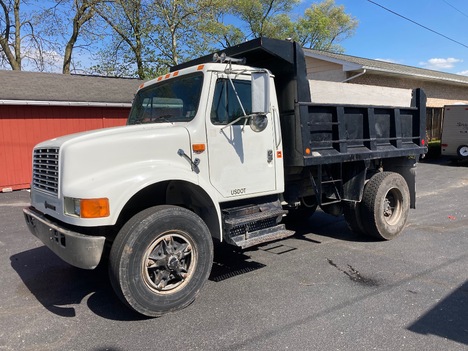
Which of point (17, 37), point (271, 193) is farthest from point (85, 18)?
point (271, 193)

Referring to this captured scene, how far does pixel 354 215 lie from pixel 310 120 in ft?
6.36

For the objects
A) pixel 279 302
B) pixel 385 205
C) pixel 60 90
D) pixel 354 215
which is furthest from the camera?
pixel 60 90

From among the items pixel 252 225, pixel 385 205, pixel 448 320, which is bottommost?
pixel 448 320

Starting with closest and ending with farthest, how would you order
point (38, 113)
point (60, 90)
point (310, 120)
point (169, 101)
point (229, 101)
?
point (229, 101)
point (169, 101)
point (310, 120)
point (38, 113)
point (60, 90)

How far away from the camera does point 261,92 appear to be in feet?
14.0

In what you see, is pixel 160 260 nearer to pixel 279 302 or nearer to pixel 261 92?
pixel 279 302

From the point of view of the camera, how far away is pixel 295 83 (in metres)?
5.14

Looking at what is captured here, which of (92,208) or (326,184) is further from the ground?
(92,208)

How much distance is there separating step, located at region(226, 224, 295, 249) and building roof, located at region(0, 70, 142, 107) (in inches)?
411

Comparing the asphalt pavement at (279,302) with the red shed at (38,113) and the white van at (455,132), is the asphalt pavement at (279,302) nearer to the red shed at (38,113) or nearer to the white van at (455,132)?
the red shed at (38,113)

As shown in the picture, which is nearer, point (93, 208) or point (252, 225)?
point (93, 208)

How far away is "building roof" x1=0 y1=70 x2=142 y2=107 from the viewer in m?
12.5

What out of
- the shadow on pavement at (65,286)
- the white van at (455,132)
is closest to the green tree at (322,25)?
the white van at (455,132)

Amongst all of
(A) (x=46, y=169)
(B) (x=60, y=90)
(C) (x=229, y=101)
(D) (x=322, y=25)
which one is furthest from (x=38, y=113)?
(D) (x=322, y=25)
